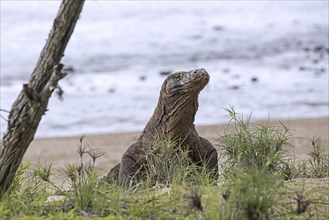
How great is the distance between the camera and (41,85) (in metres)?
5.45

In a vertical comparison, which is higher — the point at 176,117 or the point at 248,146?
the point at 176,117

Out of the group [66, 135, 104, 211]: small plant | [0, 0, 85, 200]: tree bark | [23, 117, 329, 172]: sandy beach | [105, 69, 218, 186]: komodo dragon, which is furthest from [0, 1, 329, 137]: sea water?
[0, 0, 85, 200]: tree bark

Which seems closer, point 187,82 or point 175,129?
point 187,82

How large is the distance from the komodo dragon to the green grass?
0.49m

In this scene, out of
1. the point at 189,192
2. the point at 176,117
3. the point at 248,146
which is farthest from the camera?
the point at 176,117

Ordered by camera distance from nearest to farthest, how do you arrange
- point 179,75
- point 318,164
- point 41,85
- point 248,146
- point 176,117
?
point 41,85
point 248,146
point 318,164
point 179,75
point 176,117

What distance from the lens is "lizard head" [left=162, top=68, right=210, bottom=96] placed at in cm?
725

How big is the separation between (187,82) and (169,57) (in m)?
12.8

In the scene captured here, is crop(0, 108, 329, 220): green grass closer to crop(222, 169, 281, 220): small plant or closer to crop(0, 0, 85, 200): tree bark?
crop(222, 169, 281, 220): small plant

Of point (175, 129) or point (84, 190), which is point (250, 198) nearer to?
point (84, 190)

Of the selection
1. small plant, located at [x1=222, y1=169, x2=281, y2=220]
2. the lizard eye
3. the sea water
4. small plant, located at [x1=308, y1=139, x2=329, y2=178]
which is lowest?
small plant, located at [x1=222, y1=169, x2=281, y2=220]

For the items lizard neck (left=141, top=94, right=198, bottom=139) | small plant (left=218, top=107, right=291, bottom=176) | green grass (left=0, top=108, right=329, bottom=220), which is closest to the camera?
green grass (left=0, top=108, right=329, bottom=220)

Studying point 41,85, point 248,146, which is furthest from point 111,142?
point 41,85

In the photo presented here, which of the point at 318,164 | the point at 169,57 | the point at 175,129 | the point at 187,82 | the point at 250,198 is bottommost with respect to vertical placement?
the point at 250,198
